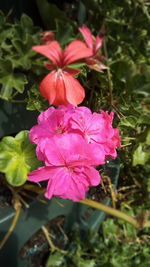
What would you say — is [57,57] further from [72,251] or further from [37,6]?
[72,251]

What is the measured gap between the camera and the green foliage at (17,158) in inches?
29.1

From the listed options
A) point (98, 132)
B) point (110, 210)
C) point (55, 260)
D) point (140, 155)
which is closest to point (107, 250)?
point (55, 260)

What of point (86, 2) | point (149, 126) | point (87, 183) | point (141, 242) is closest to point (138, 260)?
point (141, 242)

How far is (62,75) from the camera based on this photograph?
594 mm

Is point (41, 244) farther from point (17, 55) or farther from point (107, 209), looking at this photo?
point (17, 55)

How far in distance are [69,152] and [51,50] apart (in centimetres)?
17

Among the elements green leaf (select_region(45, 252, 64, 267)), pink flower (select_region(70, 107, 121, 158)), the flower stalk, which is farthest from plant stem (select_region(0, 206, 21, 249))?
pink flower (select_region(70, 107, 121, 158))

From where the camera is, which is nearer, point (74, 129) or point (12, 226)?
point (74, 129)

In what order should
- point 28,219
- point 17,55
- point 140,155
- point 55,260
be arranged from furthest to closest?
point 55,260 < point 28,219 < point 140,155 < point 17,55

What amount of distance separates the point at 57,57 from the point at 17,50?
155mm

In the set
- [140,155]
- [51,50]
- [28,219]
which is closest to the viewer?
[51,50]

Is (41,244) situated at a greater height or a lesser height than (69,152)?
lesser

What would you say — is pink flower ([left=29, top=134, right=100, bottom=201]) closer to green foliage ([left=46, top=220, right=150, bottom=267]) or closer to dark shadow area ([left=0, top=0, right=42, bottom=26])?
dark shadow area ([left=0, top=0, right=42, bottom=26])

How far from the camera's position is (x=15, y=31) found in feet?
2.29
